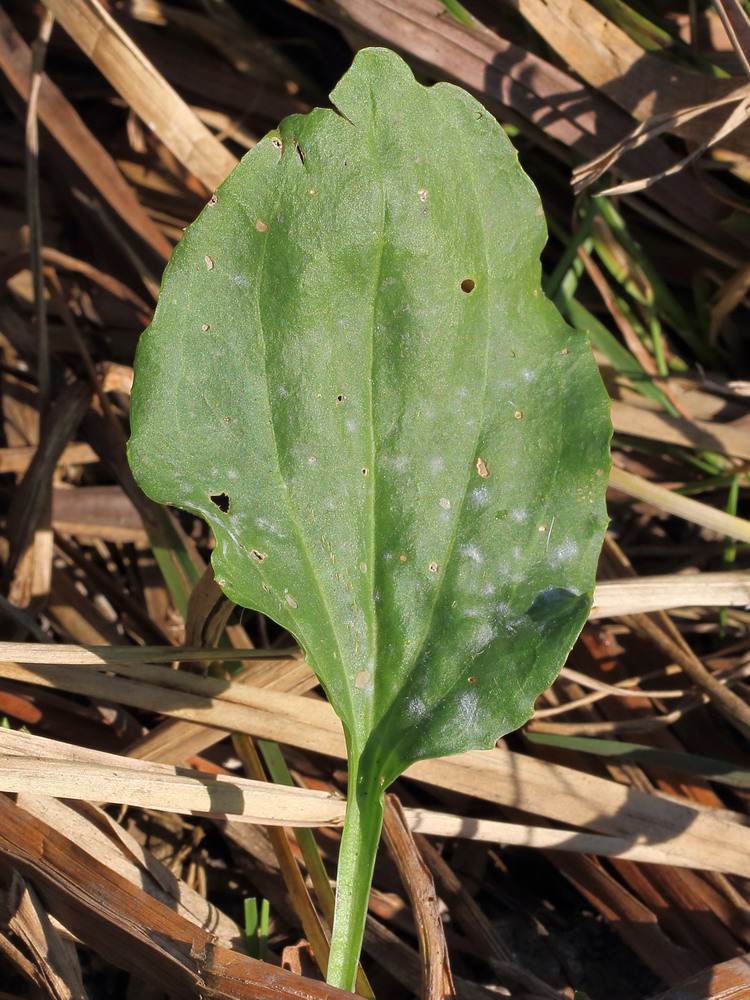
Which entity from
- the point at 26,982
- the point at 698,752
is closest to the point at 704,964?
the point at 698,752

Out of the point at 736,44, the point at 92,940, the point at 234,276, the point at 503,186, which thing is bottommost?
the point at 92,940

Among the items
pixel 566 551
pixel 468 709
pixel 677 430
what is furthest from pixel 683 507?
pixel 468 709

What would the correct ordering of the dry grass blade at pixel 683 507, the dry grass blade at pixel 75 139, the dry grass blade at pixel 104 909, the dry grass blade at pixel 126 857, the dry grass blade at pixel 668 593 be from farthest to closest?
the dry grass blade at pixel 75 139, the dry grass blade at pixel 683 507, the dry grass blade at pixel 668 593, the dry grass blade at pixel 126 857, the dry grass blade at pixel 104 909

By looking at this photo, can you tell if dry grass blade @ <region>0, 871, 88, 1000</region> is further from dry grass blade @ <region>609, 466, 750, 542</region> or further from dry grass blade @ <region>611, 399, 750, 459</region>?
dry grass blade @ <region>611, 399, 750, 459</region>

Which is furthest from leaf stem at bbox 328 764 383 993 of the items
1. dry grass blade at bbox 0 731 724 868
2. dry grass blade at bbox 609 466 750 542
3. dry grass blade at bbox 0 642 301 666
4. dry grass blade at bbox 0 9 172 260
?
dry grass blade at bbox 0 9 172 260

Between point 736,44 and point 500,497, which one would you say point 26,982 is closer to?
point 500,497

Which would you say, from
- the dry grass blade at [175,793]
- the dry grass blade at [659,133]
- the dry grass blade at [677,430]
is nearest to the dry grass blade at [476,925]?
the dry grass blade at [175,793]

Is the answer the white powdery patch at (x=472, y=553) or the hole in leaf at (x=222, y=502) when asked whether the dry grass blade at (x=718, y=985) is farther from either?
the hole in leaf at (x=222, y=502)
